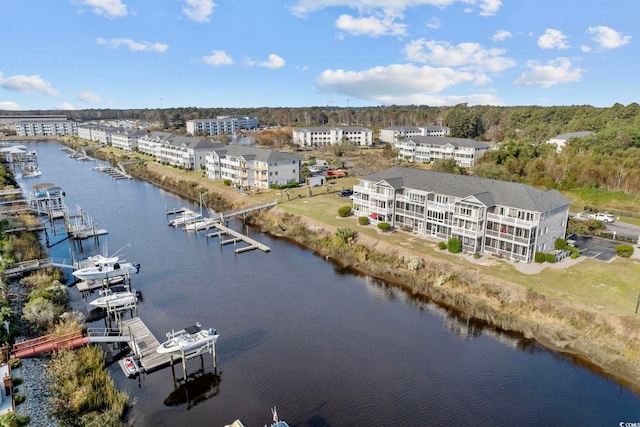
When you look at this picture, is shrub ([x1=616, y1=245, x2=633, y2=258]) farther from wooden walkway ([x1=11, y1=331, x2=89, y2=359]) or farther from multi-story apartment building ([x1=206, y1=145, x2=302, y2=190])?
multi-story apartment building ([x1=206, y1=145, x2=302, y2=190])

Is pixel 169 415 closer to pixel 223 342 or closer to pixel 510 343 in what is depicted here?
pixel 223 342

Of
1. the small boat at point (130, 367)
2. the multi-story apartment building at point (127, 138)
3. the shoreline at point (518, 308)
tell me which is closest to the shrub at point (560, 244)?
the shoreline at point (518, 308)

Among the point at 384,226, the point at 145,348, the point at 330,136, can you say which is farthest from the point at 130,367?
the point at 330,136

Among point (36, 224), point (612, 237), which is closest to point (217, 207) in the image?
point (36, 224)

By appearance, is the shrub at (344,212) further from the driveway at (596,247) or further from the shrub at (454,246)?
the driveway at (596,247)

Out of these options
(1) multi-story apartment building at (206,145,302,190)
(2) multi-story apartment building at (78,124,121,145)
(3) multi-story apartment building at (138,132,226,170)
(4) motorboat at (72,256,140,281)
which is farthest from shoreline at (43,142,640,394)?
(2) multi-story apartment building at (78,124,121,145)
